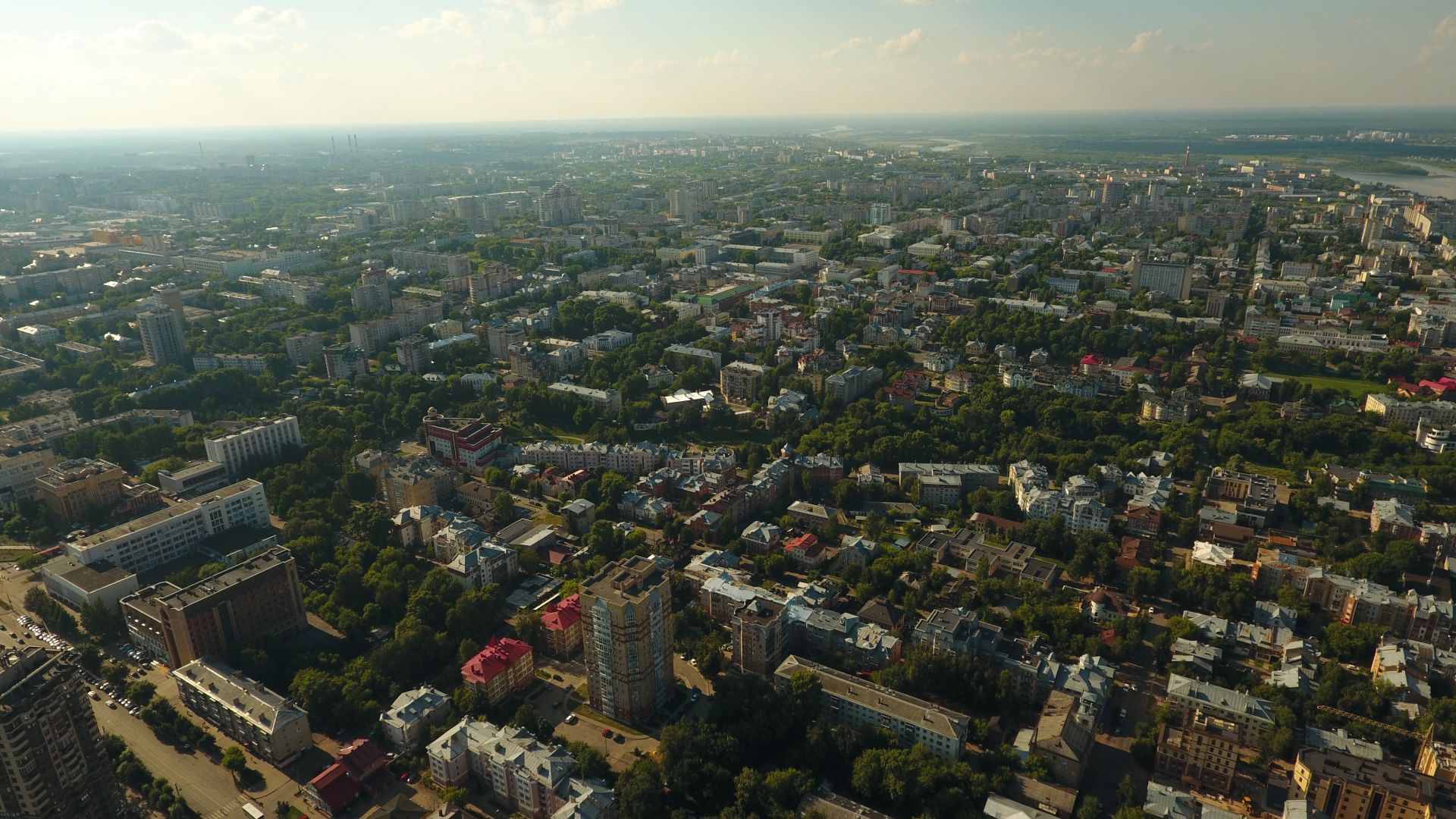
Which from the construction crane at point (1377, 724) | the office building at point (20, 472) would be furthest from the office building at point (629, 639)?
Result: the office building at point (20, 472)

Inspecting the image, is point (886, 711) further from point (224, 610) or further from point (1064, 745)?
point (224, 610)

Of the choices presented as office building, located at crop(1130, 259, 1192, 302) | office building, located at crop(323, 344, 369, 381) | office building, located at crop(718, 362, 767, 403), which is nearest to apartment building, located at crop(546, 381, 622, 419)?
office building, located at crop(718, 362, 767, 403)

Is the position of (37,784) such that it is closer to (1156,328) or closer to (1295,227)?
(1156,328)

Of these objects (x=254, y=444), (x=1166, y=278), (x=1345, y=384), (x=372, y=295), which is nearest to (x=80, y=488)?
(x=254, y=444)

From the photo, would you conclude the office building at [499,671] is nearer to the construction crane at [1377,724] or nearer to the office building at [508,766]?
the office building at [508,766]

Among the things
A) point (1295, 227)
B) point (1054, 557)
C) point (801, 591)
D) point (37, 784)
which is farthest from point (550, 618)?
point (1295, 227)

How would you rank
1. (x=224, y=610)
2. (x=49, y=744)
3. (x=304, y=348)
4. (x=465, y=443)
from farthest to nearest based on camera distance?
(x=304, y=348) → (x=465, y=443) → (x=224, y=610) → (x=49, y=744)

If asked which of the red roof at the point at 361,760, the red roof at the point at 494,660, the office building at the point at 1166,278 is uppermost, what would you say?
the office building at the point at 1166,278
